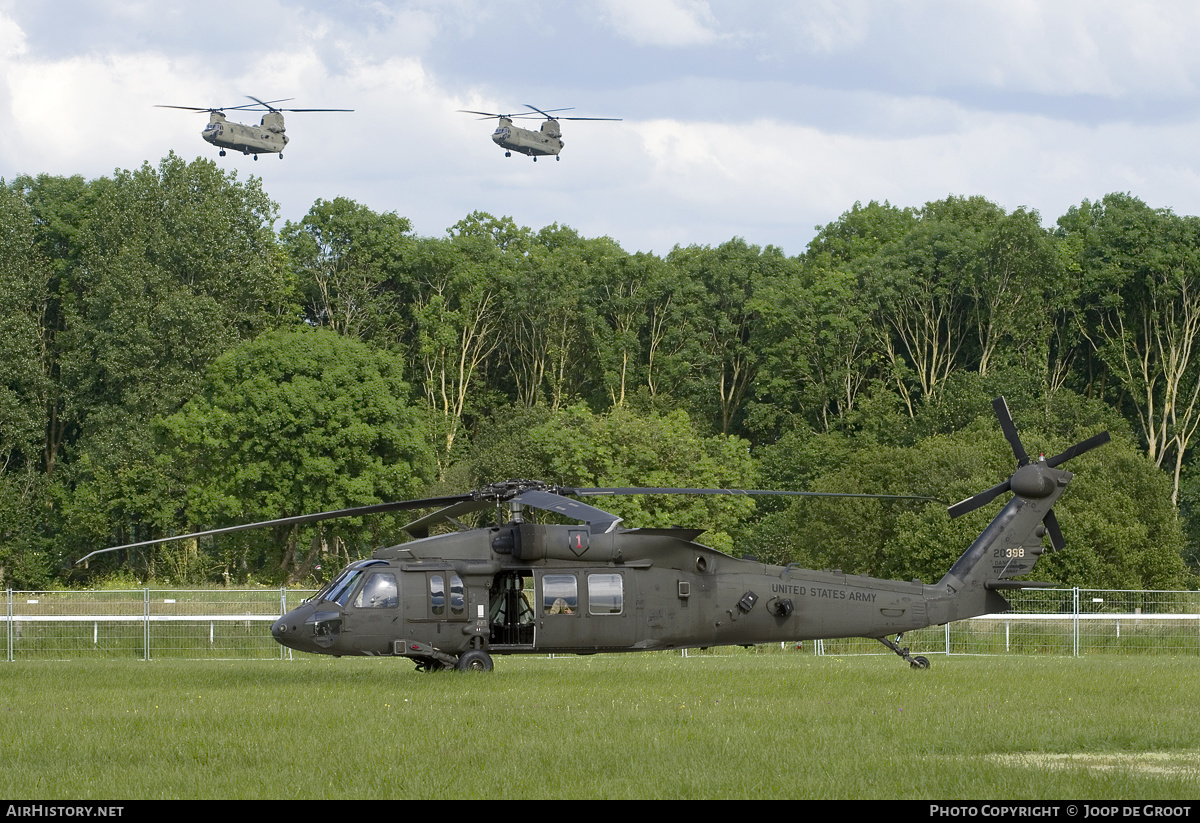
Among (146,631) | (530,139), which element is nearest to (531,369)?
(530,139)

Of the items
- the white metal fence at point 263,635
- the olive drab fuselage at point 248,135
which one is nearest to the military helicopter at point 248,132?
the olive drab fuselage at point 248,135

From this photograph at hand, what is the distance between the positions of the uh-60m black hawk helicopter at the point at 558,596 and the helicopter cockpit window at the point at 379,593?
0.01 metres

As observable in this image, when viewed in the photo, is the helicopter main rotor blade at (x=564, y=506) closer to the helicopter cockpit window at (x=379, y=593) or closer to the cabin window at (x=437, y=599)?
the cabin window at (x=437, y=599)

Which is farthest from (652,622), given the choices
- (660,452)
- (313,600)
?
(660,452)

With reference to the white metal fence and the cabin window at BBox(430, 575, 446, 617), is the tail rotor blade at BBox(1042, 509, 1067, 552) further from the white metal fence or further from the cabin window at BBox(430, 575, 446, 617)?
the cabin window at BBox(430, 575, 446, 617)

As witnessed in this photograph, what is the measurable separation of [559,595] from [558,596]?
0.07 ft

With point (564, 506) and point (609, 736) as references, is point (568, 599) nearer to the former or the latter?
point (564, 506)

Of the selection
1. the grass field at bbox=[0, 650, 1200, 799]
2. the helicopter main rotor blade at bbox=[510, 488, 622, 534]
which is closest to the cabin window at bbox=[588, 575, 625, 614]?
the helicopter main rotor blade at bbox=[510, 488, 622, 534]

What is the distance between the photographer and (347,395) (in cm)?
6475

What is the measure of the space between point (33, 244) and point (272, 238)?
39.9 ft

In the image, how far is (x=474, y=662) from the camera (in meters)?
20.8

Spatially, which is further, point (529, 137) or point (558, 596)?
point (529, 137)

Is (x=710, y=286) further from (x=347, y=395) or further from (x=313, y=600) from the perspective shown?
(x=313, y=600)

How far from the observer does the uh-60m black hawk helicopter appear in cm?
2069
